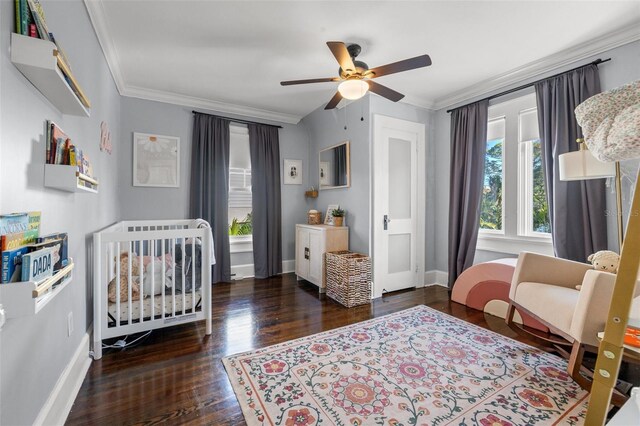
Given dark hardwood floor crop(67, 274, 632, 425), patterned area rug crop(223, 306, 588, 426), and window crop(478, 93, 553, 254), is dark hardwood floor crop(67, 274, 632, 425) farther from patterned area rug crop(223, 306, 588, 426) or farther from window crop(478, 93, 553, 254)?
window crop(478, 93, 553, 254)

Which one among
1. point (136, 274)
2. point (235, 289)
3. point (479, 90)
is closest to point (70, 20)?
point (136, 274)

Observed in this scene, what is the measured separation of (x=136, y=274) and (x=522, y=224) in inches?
145

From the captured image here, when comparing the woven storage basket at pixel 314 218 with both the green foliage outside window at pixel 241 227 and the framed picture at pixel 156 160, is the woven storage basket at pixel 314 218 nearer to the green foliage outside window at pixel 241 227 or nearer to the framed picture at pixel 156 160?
the green foliage outside window at pixel 241 227

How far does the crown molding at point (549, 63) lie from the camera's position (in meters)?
2.25

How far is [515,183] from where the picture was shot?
10.1ft

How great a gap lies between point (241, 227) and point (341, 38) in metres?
2.89

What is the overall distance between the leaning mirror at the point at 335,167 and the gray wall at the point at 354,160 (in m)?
0.07

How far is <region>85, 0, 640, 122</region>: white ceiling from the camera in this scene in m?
2.03

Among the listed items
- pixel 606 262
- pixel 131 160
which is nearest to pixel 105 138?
pixel 131 160

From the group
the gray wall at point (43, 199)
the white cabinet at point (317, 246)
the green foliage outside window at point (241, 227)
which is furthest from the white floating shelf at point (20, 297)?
the green foliage outside window at point (241, 227)

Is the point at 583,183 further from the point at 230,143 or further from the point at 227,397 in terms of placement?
the point at 230,143

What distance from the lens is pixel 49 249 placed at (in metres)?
1.04

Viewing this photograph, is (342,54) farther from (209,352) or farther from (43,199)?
(209,352)

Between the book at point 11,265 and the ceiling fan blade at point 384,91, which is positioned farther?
the ceiling fan blade at point 384,91
